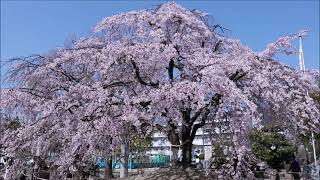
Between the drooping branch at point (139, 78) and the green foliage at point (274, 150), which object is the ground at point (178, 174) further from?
the green foliage at point (274, 150)

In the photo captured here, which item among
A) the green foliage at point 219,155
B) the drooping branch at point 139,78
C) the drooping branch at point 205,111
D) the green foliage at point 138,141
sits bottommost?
the green foliage at point 219,155

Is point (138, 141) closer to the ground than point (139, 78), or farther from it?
closer to the ground

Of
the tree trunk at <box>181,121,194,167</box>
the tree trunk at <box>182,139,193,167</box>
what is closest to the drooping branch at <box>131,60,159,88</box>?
the tree trunk at <box>181,121,194,167</box>

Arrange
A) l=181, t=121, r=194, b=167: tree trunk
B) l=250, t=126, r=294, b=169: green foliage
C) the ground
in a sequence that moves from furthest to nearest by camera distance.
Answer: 1. l=250, t=126, r=294, b=169: green foliage
2. l=181, t=121, r=194, b=167: tree trunk
3. the ground

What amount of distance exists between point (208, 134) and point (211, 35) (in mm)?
3201

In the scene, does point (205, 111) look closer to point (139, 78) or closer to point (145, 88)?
point (145, 88)

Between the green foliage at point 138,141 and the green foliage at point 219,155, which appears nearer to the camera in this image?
the green foliage at point 219,155

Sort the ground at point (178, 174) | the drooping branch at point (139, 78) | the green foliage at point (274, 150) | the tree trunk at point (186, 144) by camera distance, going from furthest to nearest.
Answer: the green foliage at point (274, 150)
the tree trunk at point (186, 144)
the ground at point (178, 174)
the drooping branch at point (139, 78)

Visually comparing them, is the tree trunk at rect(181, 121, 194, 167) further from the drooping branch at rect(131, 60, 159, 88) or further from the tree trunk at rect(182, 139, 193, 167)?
the drooping branch at rect(131, 60, 159, 88)

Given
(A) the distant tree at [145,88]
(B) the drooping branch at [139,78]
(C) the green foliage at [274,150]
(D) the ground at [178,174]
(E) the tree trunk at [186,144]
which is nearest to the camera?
(A) the distant tree at [145,88]

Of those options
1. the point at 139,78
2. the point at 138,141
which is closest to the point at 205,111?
the point at 139,78

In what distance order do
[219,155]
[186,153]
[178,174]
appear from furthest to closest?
[219,155]
[186,153]
[178,174]

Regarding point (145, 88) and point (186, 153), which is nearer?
point (145, 88)

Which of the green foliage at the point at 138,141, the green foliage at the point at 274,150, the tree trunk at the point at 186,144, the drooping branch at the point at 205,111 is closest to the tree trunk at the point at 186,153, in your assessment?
the tree trunk at the point at 186,144
